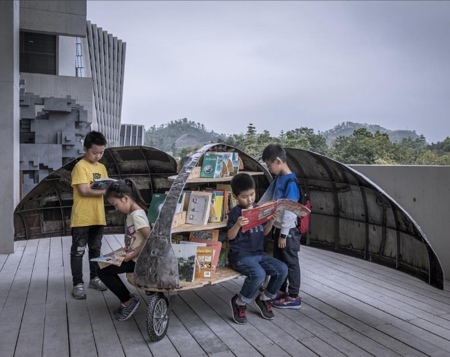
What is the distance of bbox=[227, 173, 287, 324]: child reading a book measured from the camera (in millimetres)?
3865

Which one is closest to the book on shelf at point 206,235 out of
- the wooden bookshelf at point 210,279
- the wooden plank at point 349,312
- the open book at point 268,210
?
the wooden bookshelf at point 210,279

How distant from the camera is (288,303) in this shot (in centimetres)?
430

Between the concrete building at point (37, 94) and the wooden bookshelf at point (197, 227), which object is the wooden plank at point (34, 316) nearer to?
the wooden bookshelf at point (197, 227)

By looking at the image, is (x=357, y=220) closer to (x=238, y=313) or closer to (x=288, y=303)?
(x=288, y=303)

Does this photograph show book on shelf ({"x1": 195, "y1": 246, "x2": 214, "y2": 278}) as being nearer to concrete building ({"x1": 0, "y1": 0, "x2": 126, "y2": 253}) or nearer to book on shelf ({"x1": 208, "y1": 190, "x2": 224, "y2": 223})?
book on shelf ({"x1": 208, "y1": 190, "x2": 224, "y2": 223})

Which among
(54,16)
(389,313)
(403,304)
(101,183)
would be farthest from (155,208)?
(54,16)

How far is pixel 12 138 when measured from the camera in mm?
6703

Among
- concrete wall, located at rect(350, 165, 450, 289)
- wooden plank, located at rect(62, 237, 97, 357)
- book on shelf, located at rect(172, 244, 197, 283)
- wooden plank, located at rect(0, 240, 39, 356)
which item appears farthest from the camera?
concrete wall, located at rect(350, 165, 450, 289)

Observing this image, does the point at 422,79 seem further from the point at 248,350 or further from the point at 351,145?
the point at 248,350

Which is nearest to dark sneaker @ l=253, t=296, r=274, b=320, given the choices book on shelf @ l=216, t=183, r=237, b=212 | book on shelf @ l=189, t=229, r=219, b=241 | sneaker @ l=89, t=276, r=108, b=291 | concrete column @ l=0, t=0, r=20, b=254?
book on shelf @ l=189, t=229, r=219, b=241

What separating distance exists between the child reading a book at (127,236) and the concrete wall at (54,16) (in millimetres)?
12299

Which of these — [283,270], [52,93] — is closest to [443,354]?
[283,270]

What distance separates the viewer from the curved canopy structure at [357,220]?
4059 mm

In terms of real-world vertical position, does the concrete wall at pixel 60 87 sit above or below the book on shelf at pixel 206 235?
above
